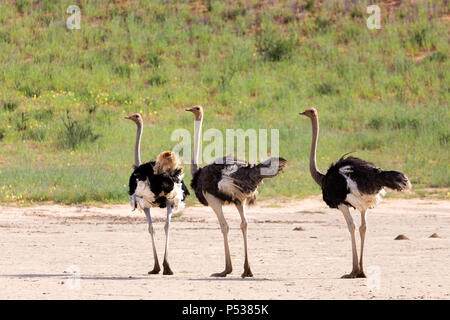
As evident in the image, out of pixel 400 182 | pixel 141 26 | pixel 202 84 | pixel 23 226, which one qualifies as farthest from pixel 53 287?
pixel 141 26

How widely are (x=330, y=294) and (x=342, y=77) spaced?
1671cm

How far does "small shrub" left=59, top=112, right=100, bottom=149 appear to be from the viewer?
19.9 meters

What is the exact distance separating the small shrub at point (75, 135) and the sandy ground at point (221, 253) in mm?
4614

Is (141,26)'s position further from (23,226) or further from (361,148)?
(23,226)

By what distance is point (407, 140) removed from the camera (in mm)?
19969

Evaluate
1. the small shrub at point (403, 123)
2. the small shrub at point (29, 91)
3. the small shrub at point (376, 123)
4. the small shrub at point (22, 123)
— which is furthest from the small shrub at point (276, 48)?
the small shrub at point (22, 123)

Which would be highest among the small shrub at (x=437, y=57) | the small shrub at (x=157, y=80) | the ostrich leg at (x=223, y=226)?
the small shrub at (x=437, y=57)

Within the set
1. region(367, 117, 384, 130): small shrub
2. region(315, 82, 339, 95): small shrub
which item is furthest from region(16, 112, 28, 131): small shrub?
region(367, 117, 384, 130): small shrub

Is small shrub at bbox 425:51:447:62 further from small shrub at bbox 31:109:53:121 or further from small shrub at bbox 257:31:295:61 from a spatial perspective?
small shrub at bbox 31:109:53:121

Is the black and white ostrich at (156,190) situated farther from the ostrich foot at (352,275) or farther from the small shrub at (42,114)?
the small shrub at (42,114)

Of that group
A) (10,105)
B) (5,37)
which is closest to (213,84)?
(10,105)

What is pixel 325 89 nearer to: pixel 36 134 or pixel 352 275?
pixel 36 134

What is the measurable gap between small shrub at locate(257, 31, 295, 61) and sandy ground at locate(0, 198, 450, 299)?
9971mm

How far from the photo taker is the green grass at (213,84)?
60.8 feet
